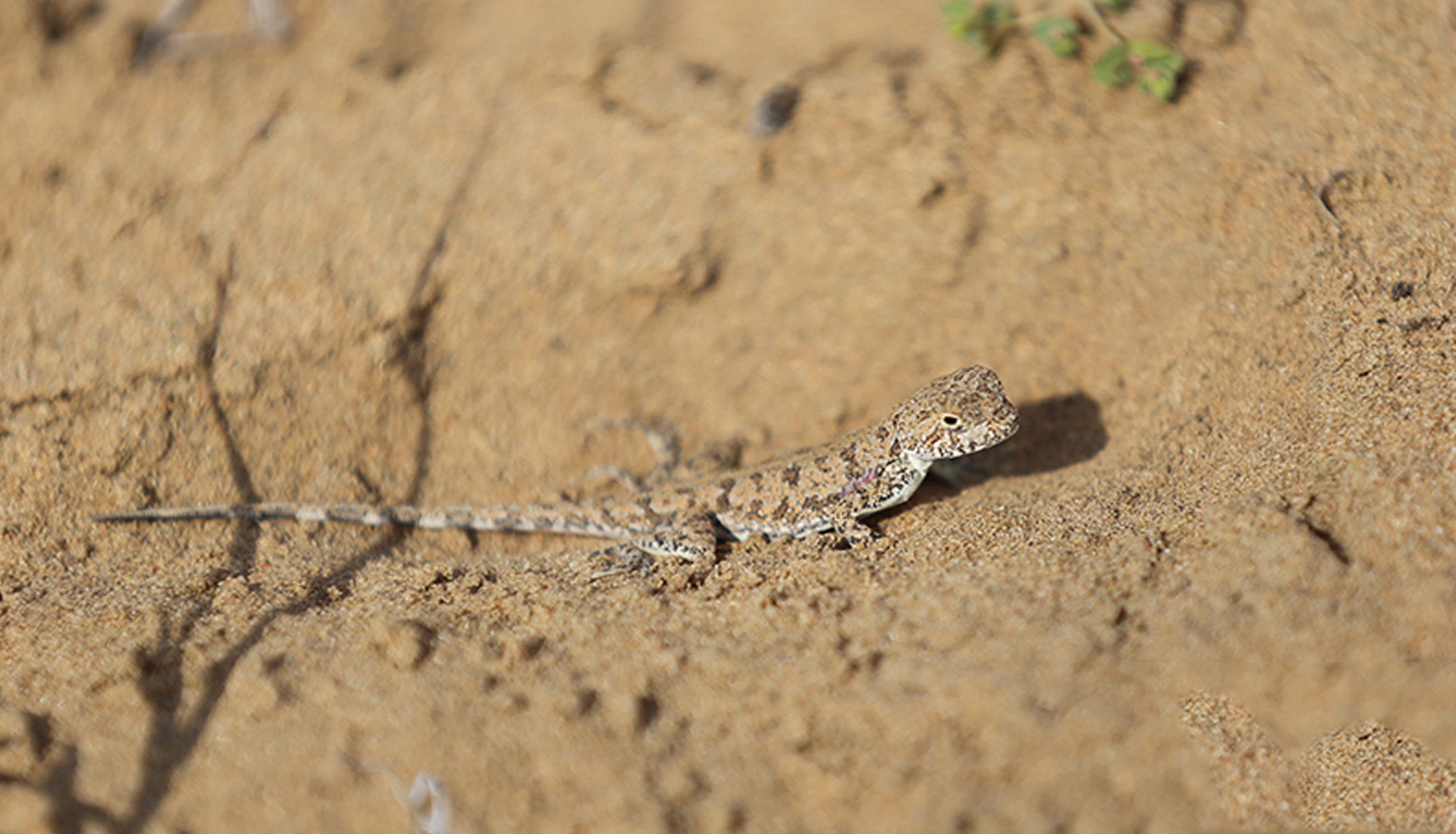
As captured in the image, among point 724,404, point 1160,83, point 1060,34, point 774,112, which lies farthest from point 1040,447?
point 774,112

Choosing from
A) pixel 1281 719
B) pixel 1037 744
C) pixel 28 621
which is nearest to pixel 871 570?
pixel 1037 744

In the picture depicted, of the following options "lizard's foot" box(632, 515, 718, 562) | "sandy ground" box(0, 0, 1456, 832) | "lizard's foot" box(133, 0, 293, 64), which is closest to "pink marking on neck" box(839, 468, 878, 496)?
"sandy ground" box(0, 0, 1456, 832)

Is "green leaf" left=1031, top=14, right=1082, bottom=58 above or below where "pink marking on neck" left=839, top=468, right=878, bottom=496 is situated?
above

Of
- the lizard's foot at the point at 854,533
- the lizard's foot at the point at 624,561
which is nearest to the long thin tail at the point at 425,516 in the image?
the lizard's foot at the point at 624,561

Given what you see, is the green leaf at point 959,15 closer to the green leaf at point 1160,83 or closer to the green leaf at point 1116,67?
the green leaf at point 1116,67

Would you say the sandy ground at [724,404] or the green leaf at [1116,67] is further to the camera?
the green leaf at [1116,67]

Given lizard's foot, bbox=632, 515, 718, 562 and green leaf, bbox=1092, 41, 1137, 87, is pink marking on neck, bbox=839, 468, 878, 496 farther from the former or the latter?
green leaf, bbox=1092, 41, 1137, 87
